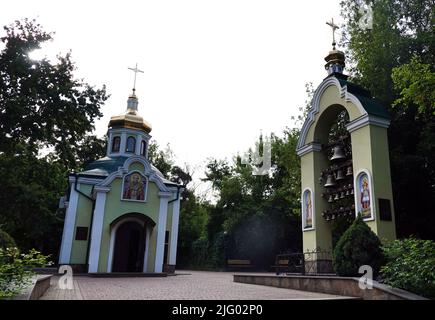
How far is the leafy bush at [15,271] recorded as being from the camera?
17.9ft

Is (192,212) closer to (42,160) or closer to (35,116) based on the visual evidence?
(42,160)

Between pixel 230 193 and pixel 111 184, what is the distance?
11215 mm

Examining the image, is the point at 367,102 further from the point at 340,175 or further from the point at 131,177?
the point at 131,177

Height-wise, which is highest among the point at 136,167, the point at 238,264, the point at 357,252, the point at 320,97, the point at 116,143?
the point at 116,143

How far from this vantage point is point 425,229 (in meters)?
12.6

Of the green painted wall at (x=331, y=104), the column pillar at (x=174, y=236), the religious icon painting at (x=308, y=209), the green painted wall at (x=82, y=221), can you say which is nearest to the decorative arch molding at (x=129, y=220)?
the green painted wall at (x=82, y=221)

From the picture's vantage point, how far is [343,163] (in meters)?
11.4

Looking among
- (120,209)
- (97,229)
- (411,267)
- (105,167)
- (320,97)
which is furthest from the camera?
(105,167)

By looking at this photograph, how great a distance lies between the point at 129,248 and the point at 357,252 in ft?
42.2

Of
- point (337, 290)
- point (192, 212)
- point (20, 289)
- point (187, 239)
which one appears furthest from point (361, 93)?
point (192, 212)

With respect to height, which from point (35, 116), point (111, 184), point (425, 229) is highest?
point (35, 116)

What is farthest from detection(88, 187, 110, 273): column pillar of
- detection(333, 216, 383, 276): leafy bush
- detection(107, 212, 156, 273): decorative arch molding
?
detection(333, 216, 383, 276): leafy bush

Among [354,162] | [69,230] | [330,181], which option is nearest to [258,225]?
[69,230]
